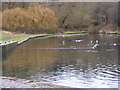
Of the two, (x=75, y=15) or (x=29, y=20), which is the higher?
(x=75, y=15)

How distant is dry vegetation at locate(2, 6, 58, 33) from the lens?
5559 cm

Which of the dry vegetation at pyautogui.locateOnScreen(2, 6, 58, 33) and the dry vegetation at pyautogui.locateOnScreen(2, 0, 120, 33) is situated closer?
the dry vegetation at pyautogui.locateOnScreen(2, 6, 58, 33)

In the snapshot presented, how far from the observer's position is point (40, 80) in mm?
12406

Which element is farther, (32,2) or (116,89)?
(32,2)

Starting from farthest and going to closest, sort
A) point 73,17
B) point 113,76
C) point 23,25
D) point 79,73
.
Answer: point 73,17
point 23,25
point 79,73
point 113,76

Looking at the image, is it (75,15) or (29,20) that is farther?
(75,15)

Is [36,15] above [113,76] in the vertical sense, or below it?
above

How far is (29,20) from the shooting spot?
5716 cm

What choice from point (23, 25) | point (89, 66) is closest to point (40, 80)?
point (89, 66)

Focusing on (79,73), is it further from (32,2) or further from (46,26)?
(32,2)

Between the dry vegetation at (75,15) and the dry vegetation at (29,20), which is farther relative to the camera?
the dry vegetation at (75,15)

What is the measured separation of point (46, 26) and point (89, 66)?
43.2 metres

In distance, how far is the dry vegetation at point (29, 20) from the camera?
2189 inches

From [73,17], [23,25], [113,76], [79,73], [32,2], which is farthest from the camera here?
[73,17]
